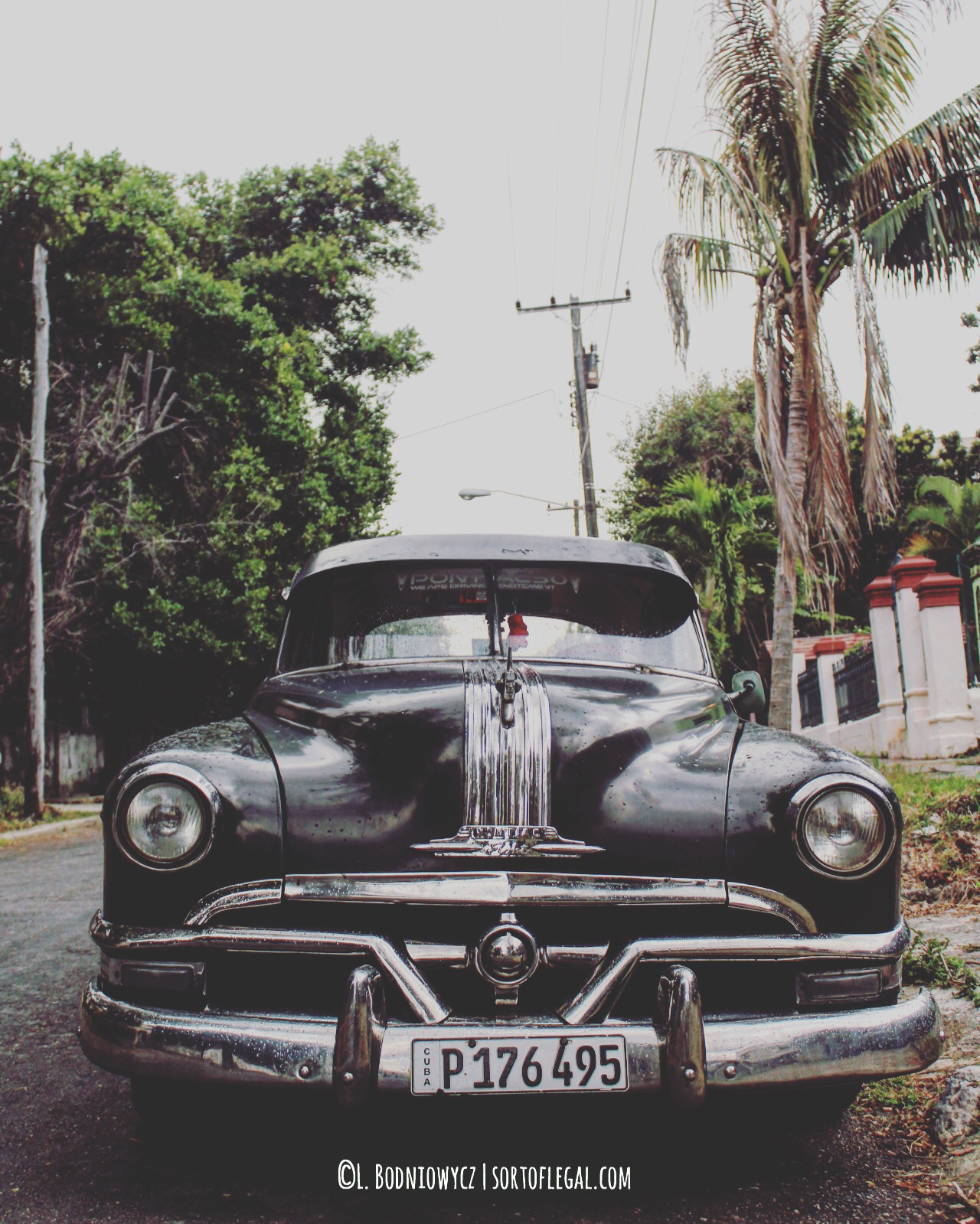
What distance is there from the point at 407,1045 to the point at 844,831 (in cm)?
111

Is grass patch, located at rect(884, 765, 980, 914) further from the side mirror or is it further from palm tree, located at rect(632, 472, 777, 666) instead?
palm tree, located at rect(632, 472, 777, 666)

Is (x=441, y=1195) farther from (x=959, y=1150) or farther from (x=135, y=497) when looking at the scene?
(x=135, y=497)

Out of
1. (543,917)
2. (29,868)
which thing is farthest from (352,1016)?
(29,868)

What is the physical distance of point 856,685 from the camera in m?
15.3

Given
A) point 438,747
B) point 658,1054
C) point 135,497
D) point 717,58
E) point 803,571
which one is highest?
point 717,58

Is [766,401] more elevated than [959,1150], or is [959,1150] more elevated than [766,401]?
[766,401]

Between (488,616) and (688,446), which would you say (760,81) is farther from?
(688,446)

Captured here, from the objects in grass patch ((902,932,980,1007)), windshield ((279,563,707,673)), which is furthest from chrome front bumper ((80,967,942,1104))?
windshield ((279,563,707,673))

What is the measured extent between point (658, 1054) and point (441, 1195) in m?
0.74

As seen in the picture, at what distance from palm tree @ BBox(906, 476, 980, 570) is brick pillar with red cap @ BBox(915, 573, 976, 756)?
45.6ft

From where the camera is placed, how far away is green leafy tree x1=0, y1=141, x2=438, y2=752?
17.2 m

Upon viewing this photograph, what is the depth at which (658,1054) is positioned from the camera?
233 centimetres

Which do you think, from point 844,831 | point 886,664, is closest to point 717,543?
point 886,664

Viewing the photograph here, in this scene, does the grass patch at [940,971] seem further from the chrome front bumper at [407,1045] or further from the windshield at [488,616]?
the chrome front bumper at [407,1045]
